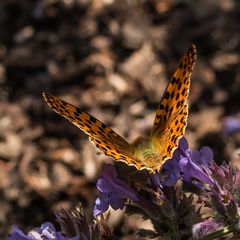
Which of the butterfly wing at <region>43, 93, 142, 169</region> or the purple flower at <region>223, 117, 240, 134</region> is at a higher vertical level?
the purple flower at <region>223, 117, 240, 134</region>

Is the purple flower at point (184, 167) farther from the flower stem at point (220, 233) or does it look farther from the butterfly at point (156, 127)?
the flower stem at point (220, 233)

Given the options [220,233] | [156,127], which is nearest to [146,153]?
[156,127]

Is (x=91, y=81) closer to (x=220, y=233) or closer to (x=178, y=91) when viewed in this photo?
(x=178, y=91)

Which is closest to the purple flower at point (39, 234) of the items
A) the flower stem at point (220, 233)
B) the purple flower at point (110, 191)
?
the purple flower at point (110, 191)

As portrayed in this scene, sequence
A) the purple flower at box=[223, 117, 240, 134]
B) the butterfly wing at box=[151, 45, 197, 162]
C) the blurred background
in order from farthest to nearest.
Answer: the purple flower at box=[223, 117, 240, 134], the blurred background, the butterfly wing at box=[151, 45, 197, 162]

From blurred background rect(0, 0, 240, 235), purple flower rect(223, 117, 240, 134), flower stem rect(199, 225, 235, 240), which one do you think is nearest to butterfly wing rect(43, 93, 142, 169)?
flower stem rect(199, 225, 235, 240)

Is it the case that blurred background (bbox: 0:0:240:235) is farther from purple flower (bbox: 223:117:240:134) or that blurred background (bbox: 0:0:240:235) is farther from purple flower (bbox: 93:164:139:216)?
purple flower (bbox: 93:164:139:216)

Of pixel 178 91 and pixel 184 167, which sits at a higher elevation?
pixel 178 91
